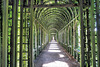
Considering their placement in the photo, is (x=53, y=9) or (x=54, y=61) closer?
(x=54, y=61)

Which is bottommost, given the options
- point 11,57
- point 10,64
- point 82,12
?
point 10,64

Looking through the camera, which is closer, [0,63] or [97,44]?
[0,63]

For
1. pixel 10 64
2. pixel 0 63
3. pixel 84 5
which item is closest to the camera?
pixel 0 63

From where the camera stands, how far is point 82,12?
203 inches

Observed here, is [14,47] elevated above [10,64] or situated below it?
above

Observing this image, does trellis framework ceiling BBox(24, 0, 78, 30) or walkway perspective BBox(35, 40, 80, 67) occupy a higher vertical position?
trellis framework ceiling BBox(24, 0, 78, 30)

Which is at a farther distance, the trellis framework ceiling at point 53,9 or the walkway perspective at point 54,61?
the walkway perspective at point 54,61

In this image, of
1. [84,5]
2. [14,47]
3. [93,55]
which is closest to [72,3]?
[84,5]

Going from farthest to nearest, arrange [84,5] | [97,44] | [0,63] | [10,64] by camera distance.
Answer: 1. [84,5]
2. [97,44]
3. [10,64]
4. [0,63]

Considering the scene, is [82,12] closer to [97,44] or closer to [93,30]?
[93,30]

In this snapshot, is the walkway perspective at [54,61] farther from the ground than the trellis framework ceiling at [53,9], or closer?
closer

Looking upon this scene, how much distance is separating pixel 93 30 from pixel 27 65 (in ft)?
11.0

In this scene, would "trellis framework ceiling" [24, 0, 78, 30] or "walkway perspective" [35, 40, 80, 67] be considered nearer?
"trellis framework ceiling" [24, 0, 78, 30]

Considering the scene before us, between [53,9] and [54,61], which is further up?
[53,9]
